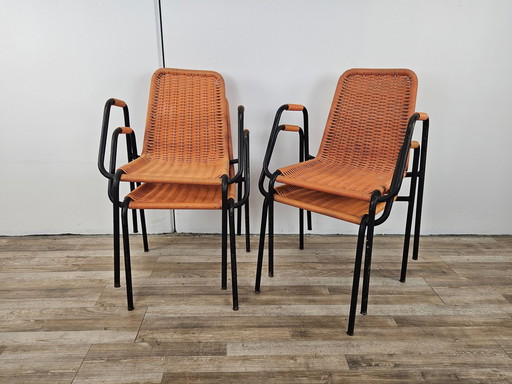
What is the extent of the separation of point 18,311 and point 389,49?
202 cm

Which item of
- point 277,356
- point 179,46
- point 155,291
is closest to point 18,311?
point 155,291

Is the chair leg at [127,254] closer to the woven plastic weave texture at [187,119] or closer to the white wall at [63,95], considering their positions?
the woven plastic weave texture at [187,119]

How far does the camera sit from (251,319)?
1401 millimetres

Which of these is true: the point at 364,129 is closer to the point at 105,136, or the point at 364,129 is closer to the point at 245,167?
the point at 245,167

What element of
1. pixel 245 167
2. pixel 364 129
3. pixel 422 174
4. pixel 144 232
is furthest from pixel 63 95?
pixel 422 174

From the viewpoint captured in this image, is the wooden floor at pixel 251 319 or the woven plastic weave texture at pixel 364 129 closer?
the wooden floor at pixel 251 319

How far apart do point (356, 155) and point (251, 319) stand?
0.85 meters

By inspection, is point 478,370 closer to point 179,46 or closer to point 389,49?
point 389,49

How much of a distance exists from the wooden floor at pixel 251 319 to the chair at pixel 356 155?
124mm

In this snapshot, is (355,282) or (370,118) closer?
(355,282)

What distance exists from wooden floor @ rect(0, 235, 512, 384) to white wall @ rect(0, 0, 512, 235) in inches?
15.9

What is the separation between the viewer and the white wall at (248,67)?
1830mm

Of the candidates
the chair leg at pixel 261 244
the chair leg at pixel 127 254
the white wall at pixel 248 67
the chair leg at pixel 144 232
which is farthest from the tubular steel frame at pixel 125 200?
the white wall at pixel 248 67

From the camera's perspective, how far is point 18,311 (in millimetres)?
1436
